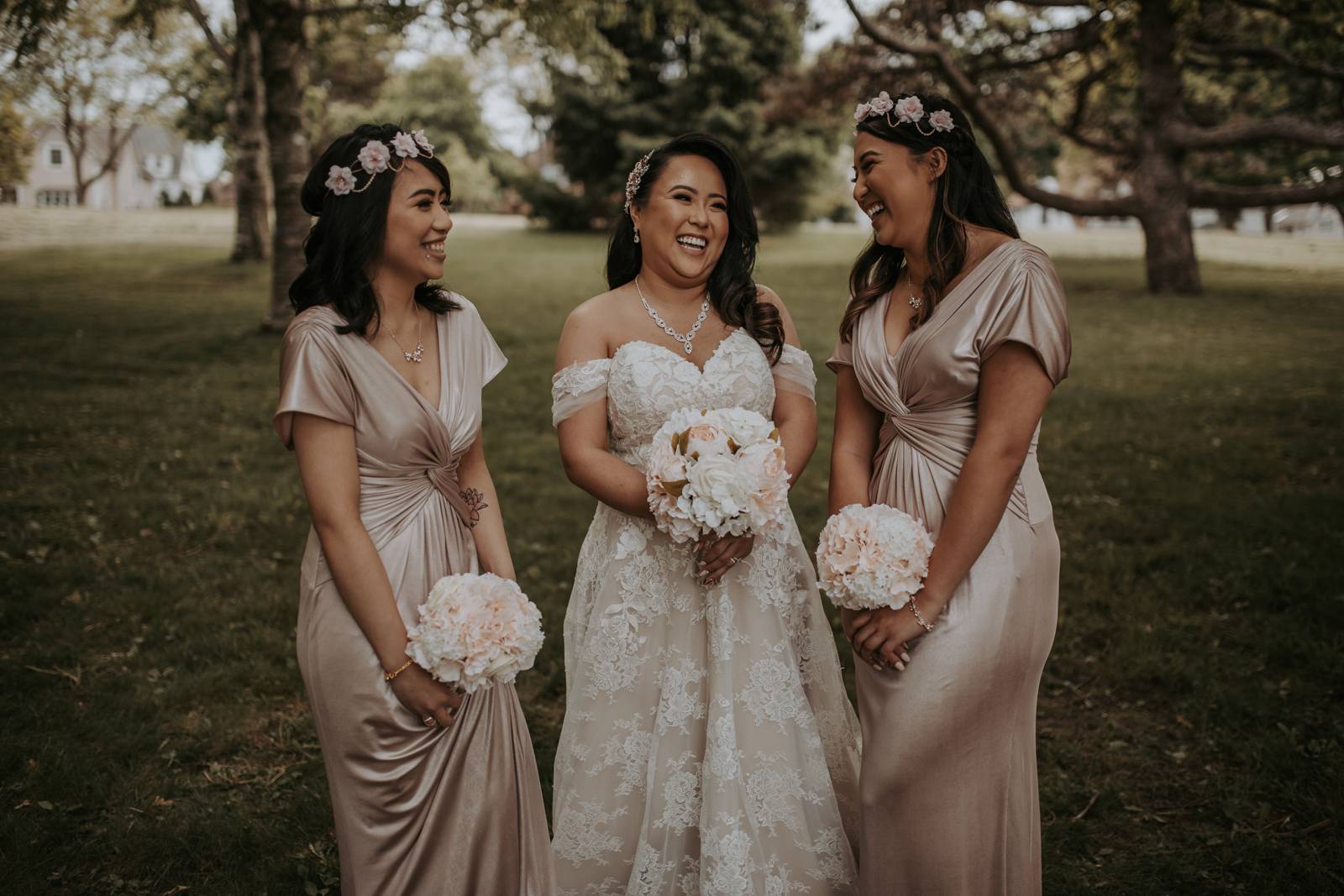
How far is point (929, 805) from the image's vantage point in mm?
3002

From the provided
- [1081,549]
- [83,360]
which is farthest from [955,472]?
[83,360]

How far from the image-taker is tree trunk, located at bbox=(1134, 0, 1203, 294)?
1753 centimetres

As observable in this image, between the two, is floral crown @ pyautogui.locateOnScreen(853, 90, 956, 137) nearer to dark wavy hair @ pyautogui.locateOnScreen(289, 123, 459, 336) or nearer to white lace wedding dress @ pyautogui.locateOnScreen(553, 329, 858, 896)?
white lace wedding dress @ pyautogui.locateOnScreen(553, 329, 858, 896)

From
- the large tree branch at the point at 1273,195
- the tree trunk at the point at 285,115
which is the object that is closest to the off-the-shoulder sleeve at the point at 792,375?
the tree trunk at the point at 285,115

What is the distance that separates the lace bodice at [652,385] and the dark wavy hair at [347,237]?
83 centimetres

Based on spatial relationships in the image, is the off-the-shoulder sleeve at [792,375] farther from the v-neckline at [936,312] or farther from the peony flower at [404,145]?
the peony flower at [404,145]

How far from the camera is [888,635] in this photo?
297 centimetres

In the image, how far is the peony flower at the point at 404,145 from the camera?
2.82 metres

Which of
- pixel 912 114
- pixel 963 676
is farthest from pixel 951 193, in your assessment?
pixel 963 676

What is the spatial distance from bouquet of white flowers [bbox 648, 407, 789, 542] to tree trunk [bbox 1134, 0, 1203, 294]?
1776cm

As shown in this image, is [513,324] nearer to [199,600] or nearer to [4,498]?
[4,498]

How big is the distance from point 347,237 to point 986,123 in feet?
55.2

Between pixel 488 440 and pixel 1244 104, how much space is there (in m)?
26.0

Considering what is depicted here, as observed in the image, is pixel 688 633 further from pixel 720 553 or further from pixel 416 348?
pixel 416 348
